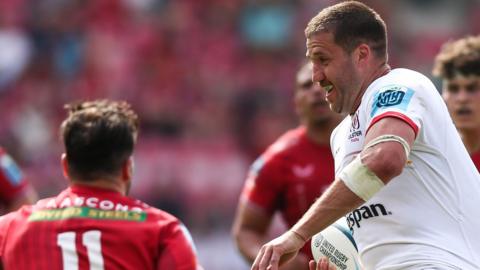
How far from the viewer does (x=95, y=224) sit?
184 inches

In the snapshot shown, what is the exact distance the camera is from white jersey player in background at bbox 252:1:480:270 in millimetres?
4422

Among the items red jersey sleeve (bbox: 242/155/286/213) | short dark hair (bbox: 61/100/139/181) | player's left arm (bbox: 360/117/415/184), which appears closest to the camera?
player's left arm (bbox: 360/117/415/184)

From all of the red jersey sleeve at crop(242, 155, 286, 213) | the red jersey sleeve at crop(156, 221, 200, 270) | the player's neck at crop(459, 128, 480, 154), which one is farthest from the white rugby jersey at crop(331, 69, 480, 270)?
the red jersey sleeve at crop(242, 155, 286, 213)

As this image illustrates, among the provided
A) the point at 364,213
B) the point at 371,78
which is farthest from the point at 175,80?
the point at 364,213

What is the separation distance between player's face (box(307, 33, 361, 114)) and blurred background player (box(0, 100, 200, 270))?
2.87ft

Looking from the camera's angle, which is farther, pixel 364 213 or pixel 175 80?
pixel 175 80

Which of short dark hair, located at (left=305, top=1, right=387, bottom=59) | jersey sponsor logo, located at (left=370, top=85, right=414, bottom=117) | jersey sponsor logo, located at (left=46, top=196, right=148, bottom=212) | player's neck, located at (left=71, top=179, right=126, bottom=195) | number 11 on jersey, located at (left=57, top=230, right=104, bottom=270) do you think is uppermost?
short dark hair, located at (left=305, top=1, right=387, bottom=59)

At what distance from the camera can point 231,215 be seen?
1344cm

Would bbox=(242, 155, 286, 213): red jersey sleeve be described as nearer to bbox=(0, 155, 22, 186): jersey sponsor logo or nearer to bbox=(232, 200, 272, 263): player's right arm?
bbox=(232, 200, 272, 263): player's right arm

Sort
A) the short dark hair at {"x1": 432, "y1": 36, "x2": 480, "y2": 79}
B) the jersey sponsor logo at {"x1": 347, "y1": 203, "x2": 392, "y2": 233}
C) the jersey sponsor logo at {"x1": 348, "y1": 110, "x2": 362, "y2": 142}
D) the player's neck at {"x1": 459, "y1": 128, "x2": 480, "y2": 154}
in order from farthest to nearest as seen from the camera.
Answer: the short dark hair at {"x1": 432, "y1": 36, "x2": 480, "y2": 79} < the player's neck at {"x1": 459, "y1": 128, "x2": 480, "y2": 154} < the jersey sponsor logo at {"x1": 348, "y1": 110, "x2": 362, "y2": 142} < the jersey sponsor logo at {"x1": 347, "y1": 203, "x2": 392, "y2": 233}

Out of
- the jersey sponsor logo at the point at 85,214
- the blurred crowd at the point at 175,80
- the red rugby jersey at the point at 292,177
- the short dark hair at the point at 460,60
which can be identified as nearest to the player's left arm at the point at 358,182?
the jersey sponsor logo at the point at 85,214

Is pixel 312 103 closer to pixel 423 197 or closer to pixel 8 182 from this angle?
pixel 8 182

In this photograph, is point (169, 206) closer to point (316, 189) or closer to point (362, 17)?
point (316, 189)

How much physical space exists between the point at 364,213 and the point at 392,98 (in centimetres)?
53
